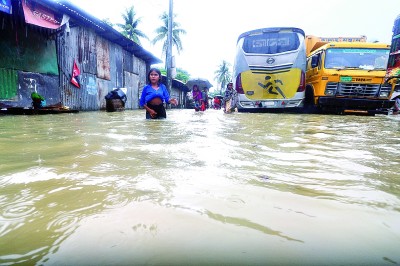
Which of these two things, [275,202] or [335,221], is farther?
[275,202]

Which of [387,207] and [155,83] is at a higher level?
[155,83]

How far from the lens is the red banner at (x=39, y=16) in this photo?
7251 mm

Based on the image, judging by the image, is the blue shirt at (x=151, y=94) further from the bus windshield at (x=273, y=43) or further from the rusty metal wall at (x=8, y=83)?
the rusty metal wall at (x=8, y=83)

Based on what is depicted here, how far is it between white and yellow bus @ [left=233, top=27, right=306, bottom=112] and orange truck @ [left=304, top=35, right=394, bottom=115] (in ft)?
1.93

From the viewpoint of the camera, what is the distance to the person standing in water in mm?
5340

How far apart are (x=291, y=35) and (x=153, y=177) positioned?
26.7 ft

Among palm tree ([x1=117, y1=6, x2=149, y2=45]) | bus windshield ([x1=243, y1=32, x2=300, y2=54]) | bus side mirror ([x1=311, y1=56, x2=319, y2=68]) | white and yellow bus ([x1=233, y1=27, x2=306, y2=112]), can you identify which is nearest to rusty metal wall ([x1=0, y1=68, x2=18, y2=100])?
white and yellow bus ([x1=233, y1=27, x2=306, y2=112])

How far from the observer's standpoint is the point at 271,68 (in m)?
8.29

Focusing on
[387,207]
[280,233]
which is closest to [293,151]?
[387,207]

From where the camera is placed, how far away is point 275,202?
1.00m

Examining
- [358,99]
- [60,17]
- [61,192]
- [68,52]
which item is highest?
[60,17]

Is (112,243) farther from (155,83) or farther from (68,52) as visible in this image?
(68,52)

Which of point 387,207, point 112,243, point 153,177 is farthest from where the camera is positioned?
point 153,177

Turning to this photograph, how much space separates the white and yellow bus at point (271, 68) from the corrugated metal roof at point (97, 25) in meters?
5.48
